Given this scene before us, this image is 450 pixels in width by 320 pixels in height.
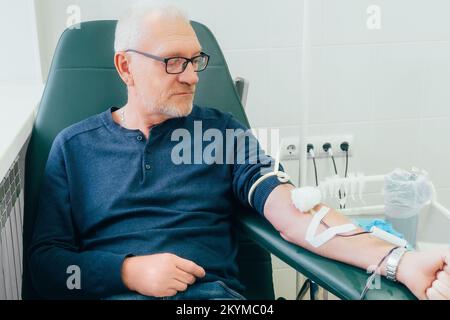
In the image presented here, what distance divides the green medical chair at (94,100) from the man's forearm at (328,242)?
0.06 metres

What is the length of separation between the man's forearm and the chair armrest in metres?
0.01

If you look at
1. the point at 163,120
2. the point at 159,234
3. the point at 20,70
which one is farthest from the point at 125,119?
the point at 20,70

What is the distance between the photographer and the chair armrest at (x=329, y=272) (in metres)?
0.87

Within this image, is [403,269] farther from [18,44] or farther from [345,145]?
[18,44]

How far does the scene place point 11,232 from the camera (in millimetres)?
1426

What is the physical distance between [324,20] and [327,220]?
919 mm

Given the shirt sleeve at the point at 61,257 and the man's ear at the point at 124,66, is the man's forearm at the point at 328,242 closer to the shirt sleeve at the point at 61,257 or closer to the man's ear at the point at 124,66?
the shirt sleeve at the point at 61,257

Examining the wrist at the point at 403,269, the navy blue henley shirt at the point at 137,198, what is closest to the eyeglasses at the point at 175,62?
the navy blue henley shirt at the point at 137,198

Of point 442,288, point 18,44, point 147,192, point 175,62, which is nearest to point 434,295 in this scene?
point 442,288

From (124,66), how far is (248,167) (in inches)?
16.3

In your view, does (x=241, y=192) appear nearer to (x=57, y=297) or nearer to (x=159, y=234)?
(x=159, y=234)

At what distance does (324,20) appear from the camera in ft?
5.82

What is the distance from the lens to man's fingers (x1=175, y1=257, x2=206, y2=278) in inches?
43.2

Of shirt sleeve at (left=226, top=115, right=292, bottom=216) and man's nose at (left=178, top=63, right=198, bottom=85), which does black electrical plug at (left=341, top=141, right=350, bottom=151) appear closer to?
shirt sleeve at (left=226, top=115, right=292, bottom=216)
